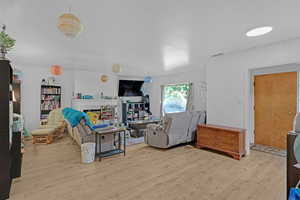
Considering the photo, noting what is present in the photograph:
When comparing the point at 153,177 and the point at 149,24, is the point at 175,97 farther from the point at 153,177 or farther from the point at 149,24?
the point at 149,24

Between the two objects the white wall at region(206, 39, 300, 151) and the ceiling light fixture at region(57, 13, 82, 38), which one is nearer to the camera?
the ceiling light fixture at region(57, 13, 82, 38)

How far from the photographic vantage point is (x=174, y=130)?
13.4 ft

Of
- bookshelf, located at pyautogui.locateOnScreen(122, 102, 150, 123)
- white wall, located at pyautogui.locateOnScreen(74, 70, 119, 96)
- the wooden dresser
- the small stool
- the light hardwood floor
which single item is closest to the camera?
the light hardwood floor

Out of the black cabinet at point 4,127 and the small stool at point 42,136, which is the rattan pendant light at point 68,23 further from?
the small stool at point 42,136

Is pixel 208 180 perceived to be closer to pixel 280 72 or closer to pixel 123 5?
pixel 123 5

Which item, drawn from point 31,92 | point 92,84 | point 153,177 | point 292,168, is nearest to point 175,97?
point 92,84

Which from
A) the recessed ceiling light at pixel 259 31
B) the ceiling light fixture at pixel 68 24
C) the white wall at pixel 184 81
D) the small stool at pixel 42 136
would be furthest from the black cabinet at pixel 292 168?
the small stool at pixel 42 136

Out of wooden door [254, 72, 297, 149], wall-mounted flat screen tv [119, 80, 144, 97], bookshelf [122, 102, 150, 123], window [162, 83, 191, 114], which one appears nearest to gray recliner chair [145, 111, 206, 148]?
wooden door [254, 72, 297, 149]

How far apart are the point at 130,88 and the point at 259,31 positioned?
18.9ft

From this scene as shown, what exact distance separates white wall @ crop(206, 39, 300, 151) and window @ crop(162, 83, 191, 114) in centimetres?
209

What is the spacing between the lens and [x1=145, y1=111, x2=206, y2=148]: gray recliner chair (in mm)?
3986

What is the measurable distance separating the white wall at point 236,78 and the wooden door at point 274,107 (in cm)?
81

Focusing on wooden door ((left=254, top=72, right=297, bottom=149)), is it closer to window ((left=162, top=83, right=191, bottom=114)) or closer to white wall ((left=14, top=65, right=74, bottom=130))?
window ((left=162, top=83, right=191, bottom=114))

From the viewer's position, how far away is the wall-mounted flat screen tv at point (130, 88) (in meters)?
7.44
